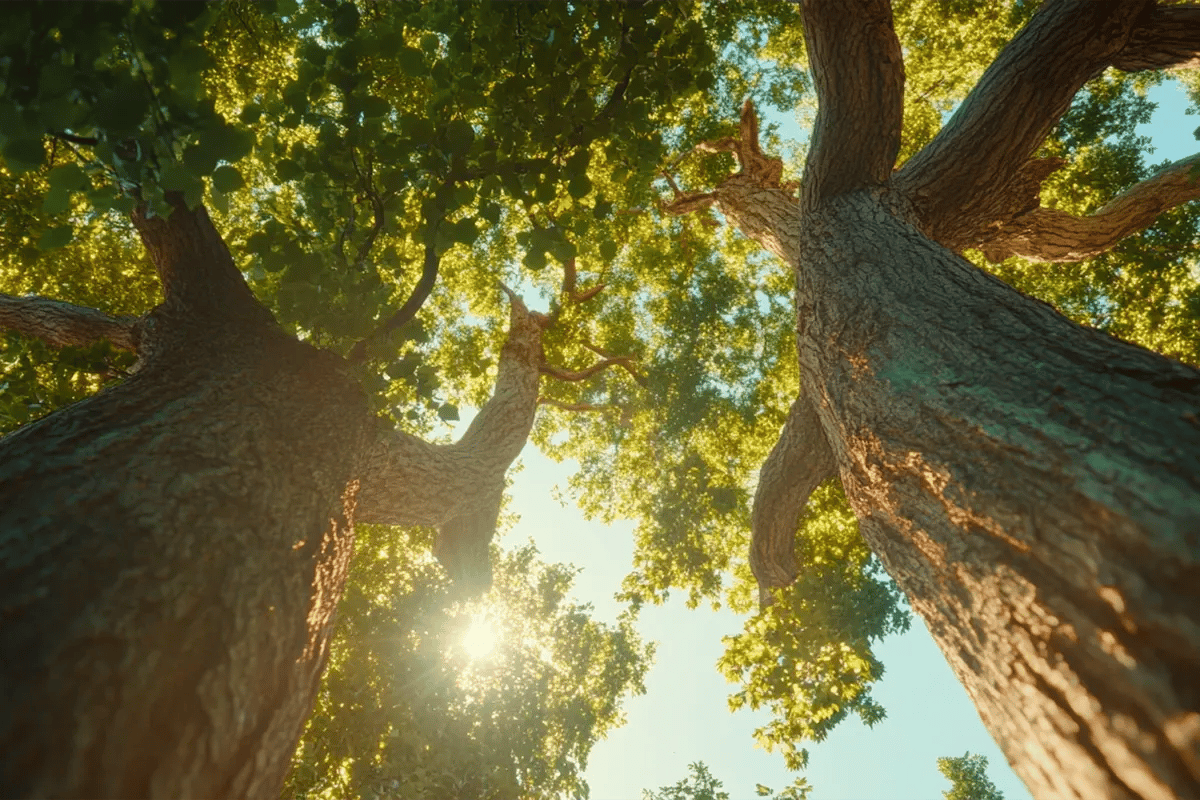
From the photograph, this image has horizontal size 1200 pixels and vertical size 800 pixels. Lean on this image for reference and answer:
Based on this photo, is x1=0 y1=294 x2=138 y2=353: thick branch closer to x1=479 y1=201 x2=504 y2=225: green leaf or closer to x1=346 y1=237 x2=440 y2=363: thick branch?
x1=346 y1=237 x2=440 y2=363: thick branch

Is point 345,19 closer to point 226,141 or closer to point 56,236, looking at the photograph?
point 226,141

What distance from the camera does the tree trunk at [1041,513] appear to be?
1.28 metres

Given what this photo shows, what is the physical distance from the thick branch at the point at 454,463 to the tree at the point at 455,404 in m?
0.05

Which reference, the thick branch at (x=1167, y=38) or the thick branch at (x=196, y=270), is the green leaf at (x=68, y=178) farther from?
the thick branch at (x=1167, y=38)

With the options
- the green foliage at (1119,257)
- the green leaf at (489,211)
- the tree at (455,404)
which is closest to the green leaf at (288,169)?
the tree at (455,404)

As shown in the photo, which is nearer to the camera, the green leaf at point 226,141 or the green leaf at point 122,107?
the green leaf at point 122,107

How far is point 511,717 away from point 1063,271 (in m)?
11.0

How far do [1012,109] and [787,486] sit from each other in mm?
3674

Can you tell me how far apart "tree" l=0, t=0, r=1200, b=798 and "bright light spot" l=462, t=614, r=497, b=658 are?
8.59 ft

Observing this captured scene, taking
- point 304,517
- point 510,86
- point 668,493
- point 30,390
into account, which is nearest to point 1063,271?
point 668,493

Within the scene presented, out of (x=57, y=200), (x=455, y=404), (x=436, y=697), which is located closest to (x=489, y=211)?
(x=455, y=404)

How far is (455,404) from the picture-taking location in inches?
133

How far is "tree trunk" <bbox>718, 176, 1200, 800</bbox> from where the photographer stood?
1.28 m

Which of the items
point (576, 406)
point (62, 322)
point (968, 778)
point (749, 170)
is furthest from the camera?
point (968, 778)
